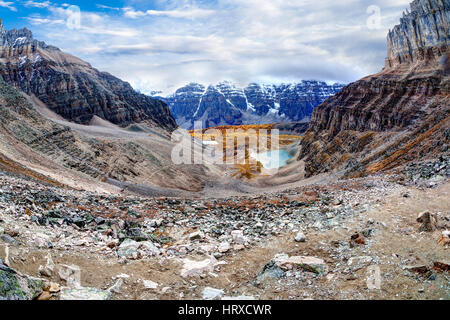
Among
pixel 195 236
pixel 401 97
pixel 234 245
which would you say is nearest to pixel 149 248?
pixel 195 236

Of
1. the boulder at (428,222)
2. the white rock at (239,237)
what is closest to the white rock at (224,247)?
the white rock at (239,237)

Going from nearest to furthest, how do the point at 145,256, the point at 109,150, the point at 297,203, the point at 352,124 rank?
the point at 145,256 → the point at 297,203 → the point at 109,150 → the point at 352,124

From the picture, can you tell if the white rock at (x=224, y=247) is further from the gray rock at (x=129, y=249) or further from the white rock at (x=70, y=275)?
the white rock at (x=70, y=275)

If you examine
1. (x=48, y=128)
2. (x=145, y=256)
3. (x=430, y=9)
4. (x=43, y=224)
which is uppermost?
(x=430, y=9)

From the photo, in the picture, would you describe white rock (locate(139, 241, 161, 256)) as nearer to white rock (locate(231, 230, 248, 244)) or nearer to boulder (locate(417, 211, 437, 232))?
white rock (locate(231, 230, 248, 244))

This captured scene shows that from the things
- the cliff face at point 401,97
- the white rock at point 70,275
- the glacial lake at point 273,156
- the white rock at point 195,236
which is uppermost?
the cliff face at point 401,97
